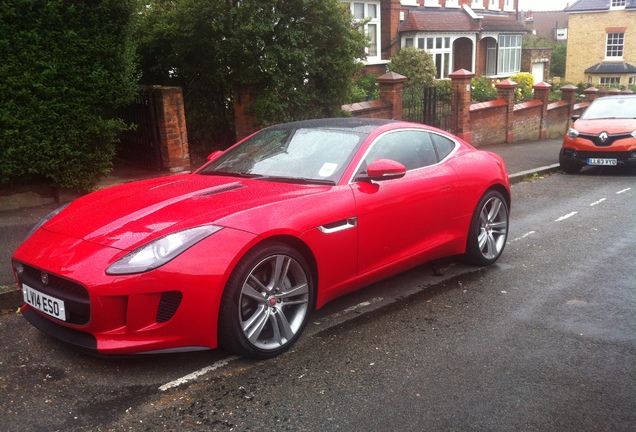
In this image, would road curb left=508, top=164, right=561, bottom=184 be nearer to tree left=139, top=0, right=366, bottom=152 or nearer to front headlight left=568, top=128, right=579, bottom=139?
front headlight left=568, top=128, right=579, bottom=139

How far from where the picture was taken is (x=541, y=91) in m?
20.1

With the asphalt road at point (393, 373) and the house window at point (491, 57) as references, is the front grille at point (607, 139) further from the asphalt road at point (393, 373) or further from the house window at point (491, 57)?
the house window at point (491, 57)

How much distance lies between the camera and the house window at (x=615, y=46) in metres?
52.0

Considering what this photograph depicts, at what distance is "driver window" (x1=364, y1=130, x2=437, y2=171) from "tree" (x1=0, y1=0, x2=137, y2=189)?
4371 mm

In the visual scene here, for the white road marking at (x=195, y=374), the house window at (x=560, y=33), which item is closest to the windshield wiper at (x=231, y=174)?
the white road marking at (x=195, y=374)

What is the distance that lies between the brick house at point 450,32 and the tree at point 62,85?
19.7 meters

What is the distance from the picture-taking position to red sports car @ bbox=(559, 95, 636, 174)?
12.4 meters

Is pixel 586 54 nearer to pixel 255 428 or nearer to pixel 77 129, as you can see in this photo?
pixel 77 129

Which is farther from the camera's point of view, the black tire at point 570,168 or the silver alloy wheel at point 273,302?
the black tire at point 570,168

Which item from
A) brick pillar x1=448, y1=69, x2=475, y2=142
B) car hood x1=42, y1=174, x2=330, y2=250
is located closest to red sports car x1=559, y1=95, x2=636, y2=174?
brick pillar x1=448, y1=69, x2=475, y2=142

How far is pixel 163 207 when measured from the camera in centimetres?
407

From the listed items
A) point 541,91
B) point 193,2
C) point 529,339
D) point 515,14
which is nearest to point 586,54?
point 515,14

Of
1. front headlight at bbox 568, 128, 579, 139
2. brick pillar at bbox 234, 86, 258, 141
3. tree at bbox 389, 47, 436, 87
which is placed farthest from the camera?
tree at bbox 389, 47, 436, 87

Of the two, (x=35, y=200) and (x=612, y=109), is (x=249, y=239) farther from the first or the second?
(x=612, y=109)
